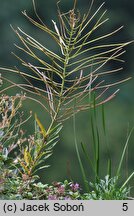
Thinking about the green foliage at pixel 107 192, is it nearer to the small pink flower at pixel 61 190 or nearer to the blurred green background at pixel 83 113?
the small pink flower at pixel 61 190

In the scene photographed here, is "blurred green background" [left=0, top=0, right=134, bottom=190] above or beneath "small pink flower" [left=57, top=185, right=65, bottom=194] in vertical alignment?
above

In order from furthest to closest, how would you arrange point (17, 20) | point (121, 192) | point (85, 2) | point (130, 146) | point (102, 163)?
point (85, 2) < point (17, 20) < point (130, 146) < point (102, 163) < point (121, 192)

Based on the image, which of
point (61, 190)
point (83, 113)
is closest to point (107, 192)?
point (61, 190)

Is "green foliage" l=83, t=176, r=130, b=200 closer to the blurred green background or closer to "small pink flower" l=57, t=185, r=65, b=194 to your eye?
"small pink flower" l=57, t=185, r=65, b=194

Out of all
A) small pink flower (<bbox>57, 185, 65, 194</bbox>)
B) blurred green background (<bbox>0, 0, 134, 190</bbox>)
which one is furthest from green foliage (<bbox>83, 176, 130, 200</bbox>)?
blurred green background (<bbox>0, 0, 134, 190</bbox>)

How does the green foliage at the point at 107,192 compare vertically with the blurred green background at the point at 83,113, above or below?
below

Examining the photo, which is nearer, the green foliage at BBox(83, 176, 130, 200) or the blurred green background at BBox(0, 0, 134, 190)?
the green foliage at BBox(83, 176, 130, 200)

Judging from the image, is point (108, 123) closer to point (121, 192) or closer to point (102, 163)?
point (102, 163)

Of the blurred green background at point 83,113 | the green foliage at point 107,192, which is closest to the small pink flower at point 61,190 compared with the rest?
the green foliage at point 107,192

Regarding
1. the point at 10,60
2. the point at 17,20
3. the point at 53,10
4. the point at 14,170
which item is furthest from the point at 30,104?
the point at 14,170
